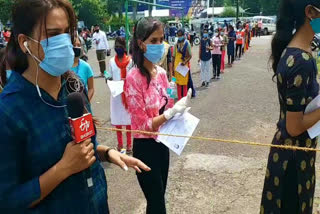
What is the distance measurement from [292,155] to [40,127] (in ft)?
4.67

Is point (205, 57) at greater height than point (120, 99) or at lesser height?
greater

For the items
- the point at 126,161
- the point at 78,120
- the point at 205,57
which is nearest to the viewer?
the point at 78,120

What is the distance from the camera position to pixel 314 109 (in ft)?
5.68

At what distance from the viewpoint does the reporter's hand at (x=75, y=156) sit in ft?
3.86

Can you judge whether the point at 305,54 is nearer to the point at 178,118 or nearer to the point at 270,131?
the point at 178,118

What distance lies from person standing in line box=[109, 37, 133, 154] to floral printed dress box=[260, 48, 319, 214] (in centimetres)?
293

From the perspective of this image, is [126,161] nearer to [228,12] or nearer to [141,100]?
[141,100]

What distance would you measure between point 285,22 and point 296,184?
3.17 feet

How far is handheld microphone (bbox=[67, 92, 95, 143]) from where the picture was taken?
114cm

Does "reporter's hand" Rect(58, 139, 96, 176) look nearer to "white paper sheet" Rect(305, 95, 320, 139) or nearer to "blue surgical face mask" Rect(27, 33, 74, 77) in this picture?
"blue surgical face mask" Rect(27, 33, 74, 77)

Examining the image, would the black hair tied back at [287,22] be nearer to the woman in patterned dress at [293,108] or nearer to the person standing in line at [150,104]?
the woman in patterned dress at [293,108]

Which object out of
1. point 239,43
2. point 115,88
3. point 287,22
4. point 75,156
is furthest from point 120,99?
point 239,43

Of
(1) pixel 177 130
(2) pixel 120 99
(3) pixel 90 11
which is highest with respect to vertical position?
(3) pixel 90 11

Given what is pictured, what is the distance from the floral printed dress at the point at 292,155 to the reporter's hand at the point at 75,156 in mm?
1156
